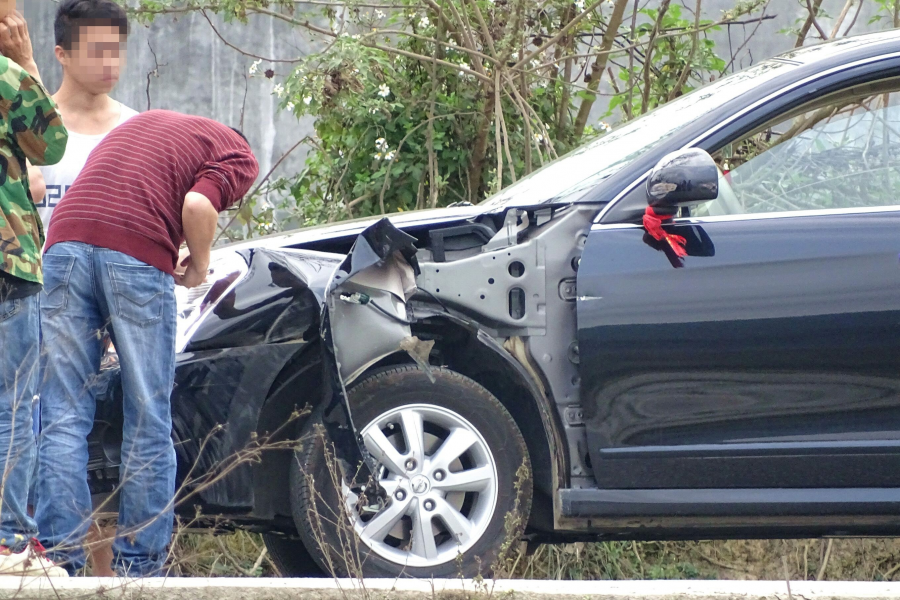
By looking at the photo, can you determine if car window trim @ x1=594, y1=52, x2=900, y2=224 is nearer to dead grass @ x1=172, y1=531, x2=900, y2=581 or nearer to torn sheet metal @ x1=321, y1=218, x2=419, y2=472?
torn sheet metal @ x1=321, y1=218, x2=419, y2=472

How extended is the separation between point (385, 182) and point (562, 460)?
11.3 ft

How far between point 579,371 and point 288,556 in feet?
4.49

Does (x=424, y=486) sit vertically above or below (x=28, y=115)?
below

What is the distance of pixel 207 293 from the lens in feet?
12.0

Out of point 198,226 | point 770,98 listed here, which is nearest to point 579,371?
point 770,98

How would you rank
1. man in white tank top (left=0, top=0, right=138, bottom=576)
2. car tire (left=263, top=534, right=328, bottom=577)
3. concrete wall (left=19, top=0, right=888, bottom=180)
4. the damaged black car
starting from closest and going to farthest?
the damaged black car → man in white tank top (left=0, top=0, right=138, bottom=576) → car tire (left=263, top=534, right=328, bottom=577) → concrete wall (left=19, top=0, right=888, bottom=180)

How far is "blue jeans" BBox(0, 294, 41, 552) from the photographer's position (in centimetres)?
291

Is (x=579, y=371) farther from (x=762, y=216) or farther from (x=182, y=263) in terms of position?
(x=182, y=263)

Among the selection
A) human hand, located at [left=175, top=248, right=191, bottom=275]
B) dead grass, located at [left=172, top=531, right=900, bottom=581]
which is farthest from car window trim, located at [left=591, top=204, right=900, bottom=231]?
dead grass, located at [left=172, top=531, right=900, bottom=581]

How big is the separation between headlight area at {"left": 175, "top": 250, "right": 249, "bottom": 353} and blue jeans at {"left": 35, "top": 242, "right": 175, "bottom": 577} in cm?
17

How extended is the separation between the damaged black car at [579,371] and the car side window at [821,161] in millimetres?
19

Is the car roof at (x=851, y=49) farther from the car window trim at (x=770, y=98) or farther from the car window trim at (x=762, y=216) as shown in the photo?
the car window trim at (x=762, y=216)

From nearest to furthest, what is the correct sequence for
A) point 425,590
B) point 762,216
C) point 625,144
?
point 425,590 < point 762,216 < point 625,144

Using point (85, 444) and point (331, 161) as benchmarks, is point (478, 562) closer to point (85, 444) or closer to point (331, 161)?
point (85, 444)
